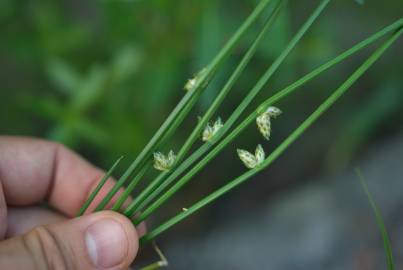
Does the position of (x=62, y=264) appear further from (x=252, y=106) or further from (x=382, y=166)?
(x=382, y=166)

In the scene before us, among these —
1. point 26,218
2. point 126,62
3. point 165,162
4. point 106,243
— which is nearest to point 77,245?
point 106,243

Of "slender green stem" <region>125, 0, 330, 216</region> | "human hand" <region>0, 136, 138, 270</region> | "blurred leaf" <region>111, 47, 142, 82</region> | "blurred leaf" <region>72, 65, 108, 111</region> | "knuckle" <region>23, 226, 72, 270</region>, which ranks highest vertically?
"blurred leaf" <region>111, 47, 142, 82</region>

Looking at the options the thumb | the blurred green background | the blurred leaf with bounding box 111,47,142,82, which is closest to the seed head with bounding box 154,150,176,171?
the thumb

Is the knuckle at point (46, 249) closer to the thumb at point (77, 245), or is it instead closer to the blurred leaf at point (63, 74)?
the thumb at point (77, 245)

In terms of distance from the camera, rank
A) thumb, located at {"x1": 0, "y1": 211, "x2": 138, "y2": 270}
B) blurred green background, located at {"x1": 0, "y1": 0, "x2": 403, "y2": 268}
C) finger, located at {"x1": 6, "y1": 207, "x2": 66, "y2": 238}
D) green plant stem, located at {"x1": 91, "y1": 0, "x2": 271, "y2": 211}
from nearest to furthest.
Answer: green plant stem, located at {"x1": 91, "y1": 0, "x2": 271, "y2": 211} < thumb, located at {"x1": 0, "y1": 211, "x2": 138, "y2": 270} < finger, located at {"x1": 6, "y1": 207, "x2": 66, "y2": 238} < blurred green background, located at {"x1": 0, "y1": 0, "x2": 403, "y2": 268}

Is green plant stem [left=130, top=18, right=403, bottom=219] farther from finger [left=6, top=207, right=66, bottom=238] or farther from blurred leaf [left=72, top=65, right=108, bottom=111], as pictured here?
blurred leaf [left=72, top=65, right=108, bottom=111]

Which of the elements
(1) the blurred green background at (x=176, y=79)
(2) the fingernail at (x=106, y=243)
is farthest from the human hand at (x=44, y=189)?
(1) the blurred green background at (x=176, y=79)

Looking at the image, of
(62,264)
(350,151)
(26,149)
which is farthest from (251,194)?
(62,264)
